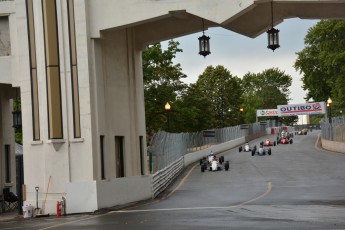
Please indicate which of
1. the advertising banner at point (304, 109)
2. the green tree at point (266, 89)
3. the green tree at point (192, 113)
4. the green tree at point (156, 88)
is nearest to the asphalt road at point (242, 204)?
the green tree at point (156, 88)

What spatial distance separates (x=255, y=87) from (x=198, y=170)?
140 metres

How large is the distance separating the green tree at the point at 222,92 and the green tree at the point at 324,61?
112 feet

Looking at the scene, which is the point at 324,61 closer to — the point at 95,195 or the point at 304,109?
the point at 304,109

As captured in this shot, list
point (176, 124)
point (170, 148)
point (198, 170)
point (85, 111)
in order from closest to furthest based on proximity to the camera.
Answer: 1. point (85, 111)
2. point (170, 148)
3. point (198, 170)
4. point (176, 124)

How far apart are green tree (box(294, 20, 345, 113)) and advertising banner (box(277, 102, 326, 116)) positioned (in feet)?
6.09

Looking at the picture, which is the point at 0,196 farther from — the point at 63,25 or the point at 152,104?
the point at 152,104

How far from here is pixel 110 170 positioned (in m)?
24.9

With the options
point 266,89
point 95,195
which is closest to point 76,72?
point 95,195

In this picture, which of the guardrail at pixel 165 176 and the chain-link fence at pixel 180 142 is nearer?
the guardrail at pixel 165 176

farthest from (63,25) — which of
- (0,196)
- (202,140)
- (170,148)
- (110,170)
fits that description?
(202,140)

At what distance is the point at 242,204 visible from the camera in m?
22.8

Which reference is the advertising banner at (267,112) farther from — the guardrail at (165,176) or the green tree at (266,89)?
the guardrail at (165,176)

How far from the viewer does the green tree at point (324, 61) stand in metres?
80.6

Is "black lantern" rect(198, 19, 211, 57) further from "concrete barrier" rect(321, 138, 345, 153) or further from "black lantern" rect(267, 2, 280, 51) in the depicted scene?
"concrete barrier" rect(321, 138, 345, 153)
